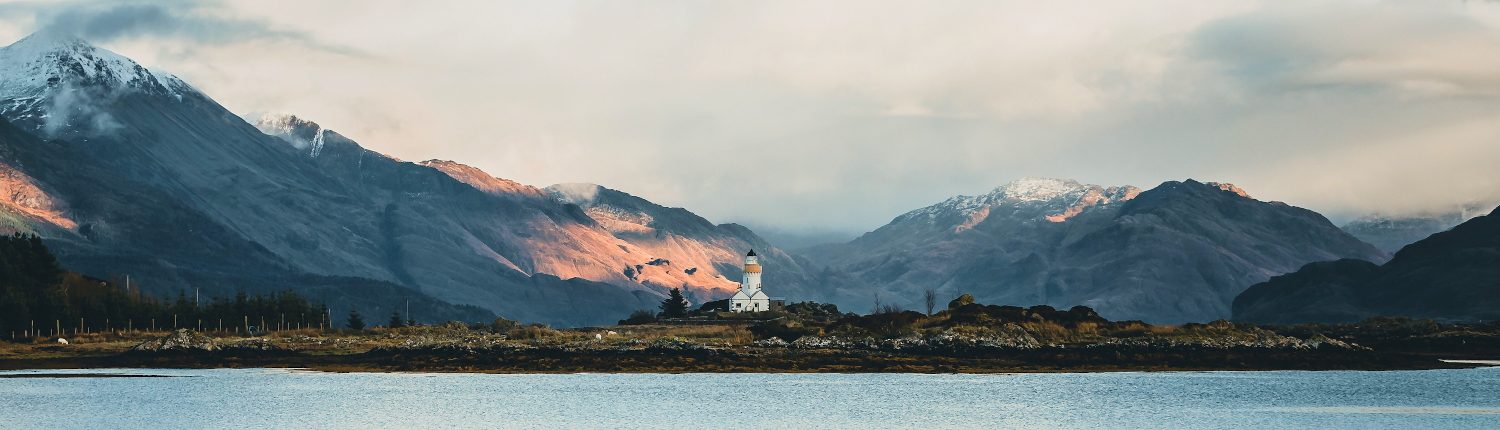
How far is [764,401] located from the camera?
4486 inches

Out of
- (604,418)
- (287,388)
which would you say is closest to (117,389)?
(287,388)

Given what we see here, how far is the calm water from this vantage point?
9819 centimetres

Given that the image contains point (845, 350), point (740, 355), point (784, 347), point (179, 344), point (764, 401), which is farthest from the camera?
point (784, 347)

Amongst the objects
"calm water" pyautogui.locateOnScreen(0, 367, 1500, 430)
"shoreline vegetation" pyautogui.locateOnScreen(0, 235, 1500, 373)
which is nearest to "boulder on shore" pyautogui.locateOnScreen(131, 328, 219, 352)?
"shoreline vegetation" pyautogui.locateOnScreen(0, 235, 1500, 373)

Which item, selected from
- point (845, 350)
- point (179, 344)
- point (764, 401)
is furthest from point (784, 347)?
point (179, 344)

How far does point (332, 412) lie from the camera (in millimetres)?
105500

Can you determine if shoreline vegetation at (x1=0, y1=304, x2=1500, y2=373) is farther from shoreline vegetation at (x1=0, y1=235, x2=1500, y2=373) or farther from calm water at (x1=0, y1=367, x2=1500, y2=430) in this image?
calm water at (x1=0, y1=367, x2=1500, y2=430)

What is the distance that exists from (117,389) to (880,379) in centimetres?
5776

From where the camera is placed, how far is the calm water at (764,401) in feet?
322

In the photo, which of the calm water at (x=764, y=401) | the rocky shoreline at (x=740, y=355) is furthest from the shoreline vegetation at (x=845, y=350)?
the calm water at (x=764, y=401)

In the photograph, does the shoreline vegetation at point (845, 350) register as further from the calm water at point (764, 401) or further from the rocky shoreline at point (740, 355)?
the calm water at point (764, 401)

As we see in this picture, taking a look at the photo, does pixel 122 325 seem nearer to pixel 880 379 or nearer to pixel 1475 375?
pixel 880 379

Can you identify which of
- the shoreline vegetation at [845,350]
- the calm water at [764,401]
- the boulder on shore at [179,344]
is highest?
the boulder on shore at [179,344]

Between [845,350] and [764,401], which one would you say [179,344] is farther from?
[764,401]
